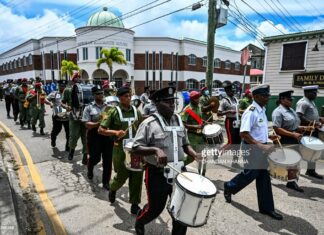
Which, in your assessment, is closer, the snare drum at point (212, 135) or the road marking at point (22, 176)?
the road marking at point (22, 176)

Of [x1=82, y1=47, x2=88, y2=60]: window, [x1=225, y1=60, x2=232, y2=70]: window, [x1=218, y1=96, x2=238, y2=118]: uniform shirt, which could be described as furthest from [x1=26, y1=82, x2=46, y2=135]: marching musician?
[x1=225, y1=60, x2=232, y2=70]: window

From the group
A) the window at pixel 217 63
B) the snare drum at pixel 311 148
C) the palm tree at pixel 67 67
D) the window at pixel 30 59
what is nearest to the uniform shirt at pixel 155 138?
the snare drum at pixel 311 148

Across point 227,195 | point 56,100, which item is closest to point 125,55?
point 56,100

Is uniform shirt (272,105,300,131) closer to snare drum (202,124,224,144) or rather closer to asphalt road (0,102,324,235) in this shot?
snare drum (202,124,224,144)

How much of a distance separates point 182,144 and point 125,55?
43.6m

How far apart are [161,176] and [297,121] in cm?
322

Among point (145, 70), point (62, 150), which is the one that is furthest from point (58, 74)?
point (62, 150)

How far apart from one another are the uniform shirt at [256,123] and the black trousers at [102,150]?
227 cm

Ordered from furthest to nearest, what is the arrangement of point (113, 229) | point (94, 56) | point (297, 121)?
point (94, 56)
point (297, 121)
point (113, 229)

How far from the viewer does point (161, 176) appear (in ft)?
9.62

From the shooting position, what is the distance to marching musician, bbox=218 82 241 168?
20.5 ft

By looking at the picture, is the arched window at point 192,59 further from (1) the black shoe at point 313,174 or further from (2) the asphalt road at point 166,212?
(1) the black shoe at point 313,174

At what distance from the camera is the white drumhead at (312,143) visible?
190 inches

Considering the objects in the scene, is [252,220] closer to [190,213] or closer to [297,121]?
[190,213]
